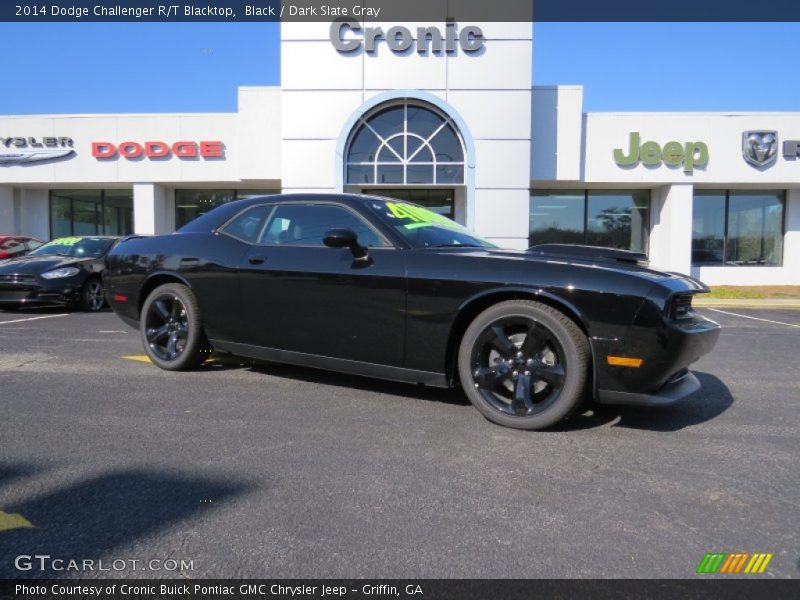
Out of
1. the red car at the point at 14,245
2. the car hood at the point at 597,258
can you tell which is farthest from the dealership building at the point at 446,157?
the car hood at the point at 597,258

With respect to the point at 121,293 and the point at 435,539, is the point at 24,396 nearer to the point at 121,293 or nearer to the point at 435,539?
the point at 121,293

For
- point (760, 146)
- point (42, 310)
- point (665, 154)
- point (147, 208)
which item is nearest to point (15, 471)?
point (42, 310)

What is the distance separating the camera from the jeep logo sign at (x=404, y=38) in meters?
14.6

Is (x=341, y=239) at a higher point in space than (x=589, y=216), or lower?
lower

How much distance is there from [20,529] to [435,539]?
159 cm

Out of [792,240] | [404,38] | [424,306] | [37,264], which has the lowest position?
[424,306]

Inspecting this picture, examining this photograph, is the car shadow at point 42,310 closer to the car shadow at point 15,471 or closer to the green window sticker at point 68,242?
the green window sticker at point 68,242

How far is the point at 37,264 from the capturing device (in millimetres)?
9055

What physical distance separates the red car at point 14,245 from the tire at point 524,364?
37.7 ft

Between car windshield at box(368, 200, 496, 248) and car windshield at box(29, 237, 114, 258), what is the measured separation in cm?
775

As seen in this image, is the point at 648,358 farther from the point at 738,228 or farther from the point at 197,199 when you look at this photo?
the point at 197,199

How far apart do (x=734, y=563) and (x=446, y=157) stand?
13828mm

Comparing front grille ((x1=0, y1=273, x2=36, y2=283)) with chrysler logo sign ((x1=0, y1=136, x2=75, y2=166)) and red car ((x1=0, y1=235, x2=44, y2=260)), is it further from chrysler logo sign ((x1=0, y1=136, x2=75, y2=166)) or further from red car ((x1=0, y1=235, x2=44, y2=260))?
chrysler logo sign ((x1=0, y1=136, x2=75, y2=166))

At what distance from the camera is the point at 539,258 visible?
346 cm
